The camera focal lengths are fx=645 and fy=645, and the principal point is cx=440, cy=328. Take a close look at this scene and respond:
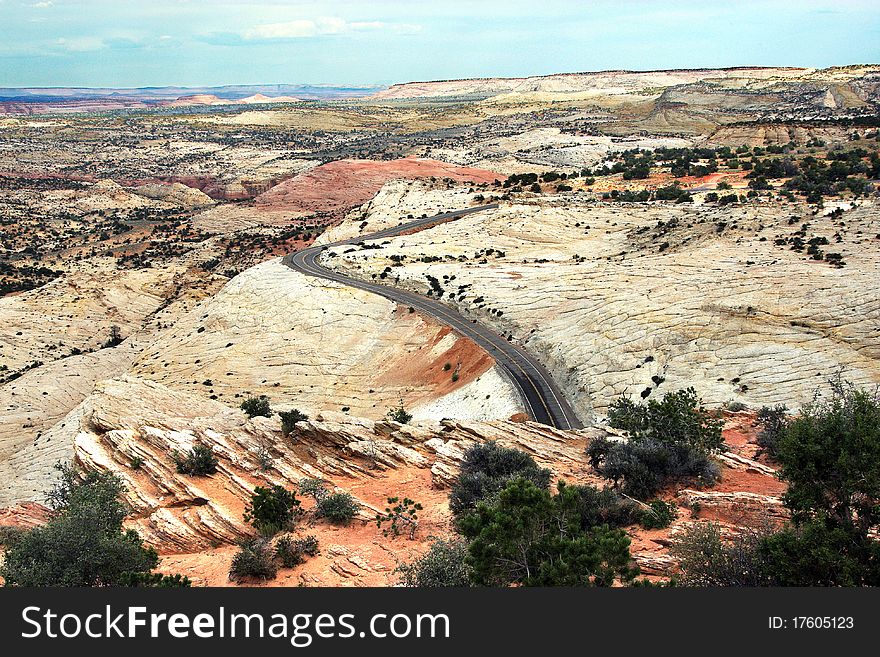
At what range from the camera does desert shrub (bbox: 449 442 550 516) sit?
19922mm

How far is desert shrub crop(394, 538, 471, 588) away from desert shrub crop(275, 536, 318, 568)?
330cm

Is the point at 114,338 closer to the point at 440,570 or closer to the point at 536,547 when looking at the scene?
the point at 440,570

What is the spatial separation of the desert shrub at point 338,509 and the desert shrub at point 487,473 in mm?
3087

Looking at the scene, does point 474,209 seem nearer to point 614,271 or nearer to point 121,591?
point 614,271

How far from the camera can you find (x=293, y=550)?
17.7 m

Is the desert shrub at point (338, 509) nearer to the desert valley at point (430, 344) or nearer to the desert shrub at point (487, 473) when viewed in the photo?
the desert valley at point (430, 344)

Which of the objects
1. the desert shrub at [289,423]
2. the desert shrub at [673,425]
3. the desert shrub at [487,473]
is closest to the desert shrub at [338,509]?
the desert shrub at [487,473]

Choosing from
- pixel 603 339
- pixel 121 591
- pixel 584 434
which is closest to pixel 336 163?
pixel 603 339

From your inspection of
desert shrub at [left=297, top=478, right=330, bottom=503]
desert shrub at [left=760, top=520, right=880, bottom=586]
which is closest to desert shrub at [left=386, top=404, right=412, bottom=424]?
desert shrub at [left=297, top=478, right=330, bottom=503]

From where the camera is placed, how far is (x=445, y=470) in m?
22.9

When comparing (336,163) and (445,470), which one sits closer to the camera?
(445,470)

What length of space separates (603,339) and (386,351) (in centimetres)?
1653

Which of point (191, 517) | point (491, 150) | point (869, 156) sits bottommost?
point (191, 517)

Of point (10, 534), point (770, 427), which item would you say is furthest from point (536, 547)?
point (10, 534)
